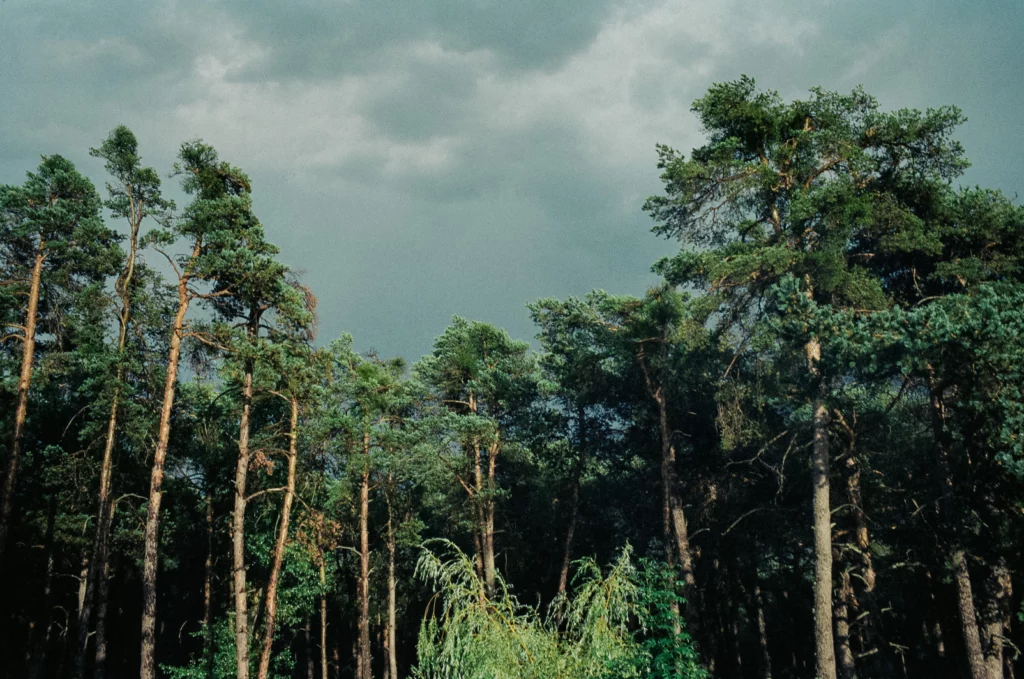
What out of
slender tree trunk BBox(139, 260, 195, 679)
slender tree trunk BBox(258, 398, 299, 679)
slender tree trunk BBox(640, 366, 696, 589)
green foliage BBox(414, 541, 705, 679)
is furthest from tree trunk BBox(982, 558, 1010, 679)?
slender tree trunk BBox(139, 260, 195, 679)

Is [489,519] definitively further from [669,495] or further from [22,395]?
[22,395]

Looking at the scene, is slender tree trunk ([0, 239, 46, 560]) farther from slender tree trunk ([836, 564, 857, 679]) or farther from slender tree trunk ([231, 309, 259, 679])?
slender tree trunk ([836, 564, 857, 679])

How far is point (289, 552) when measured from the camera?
72.7 feet

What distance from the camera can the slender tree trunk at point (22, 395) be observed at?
16.5m

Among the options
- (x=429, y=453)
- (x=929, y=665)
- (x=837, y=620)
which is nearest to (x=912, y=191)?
(x=837, y=620)

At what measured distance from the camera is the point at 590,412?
2859 centimetres

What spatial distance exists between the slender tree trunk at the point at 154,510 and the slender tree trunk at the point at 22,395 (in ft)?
13.9

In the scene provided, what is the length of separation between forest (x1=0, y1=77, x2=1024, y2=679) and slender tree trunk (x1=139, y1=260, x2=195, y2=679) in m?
0.07

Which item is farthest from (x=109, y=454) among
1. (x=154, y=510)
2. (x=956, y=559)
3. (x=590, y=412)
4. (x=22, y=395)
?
(x=956, y=559)

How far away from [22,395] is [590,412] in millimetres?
19318

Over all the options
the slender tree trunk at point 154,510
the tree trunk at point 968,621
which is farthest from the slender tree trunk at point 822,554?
the slender tree trunk at point 154,510

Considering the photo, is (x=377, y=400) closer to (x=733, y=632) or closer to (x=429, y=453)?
(x=429, y=453)

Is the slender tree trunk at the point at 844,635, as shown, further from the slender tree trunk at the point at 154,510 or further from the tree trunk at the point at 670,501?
the slender tree trunk at the point at 154,510

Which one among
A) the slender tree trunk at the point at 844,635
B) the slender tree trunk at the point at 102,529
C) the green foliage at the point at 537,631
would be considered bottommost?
the slender tree trunk at the point at 844,635
